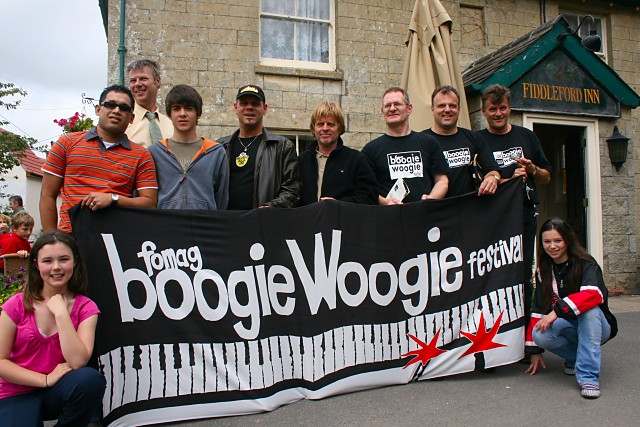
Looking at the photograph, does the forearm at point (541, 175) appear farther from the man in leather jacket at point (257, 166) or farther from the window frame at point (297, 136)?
the window frame at point (297, 136)

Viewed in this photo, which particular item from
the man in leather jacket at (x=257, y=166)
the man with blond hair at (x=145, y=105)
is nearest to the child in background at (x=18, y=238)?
the man with blond hair at (x=145, y=105)

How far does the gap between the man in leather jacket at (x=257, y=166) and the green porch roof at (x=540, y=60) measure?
4.23 meters

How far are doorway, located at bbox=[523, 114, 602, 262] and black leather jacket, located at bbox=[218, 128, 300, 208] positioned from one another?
187 inches

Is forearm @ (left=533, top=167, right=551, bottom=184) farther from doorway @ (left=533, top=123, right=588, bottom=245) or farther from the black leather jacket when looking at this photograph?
doorway @ (left=533, top=123, right=588, bottom=245)

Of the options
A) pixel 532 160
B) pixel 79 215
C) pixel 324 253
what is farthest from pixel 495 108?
pixel 79 215

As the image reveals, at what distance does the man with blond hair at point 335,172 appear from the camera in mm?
3656

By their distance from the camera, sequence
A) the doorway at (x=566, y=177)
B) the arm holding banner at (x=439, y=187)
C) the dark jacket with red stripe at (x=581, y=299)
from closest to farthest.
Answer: the dark jacket with red stripe at (x=581, y=299) → the arm holding banner at (x=439, y=187) → the doorway at (x=566, y=177)

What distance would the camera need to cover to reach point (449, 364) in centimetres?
368

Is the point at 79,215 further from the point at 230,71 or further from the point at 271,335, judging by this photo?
the point at 230,71

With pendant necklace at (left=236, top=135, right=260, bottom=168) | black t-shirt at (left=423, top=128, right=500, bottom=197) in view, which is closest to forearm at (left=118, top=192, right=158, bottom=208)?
pendant necklace at (left=236, top=135, right=260, bottom=168)

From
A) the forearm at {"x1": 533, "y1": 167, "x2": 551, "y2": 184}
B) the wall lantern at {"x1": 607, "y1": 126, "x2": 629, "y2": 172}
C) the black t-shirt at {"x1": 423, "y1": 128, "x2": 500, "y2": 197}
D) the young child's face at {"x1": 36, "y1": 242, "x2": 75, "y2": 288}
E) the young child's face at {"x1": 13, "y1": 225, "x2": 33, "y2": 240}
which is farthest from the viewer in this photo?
the wall lantern at {"x1": 607, "y1": 126, "x2": 629, "y2": 172}

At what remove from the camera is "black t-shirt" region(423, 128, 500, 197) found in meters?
4.14

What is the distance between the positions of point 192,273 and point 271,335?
0.64 m

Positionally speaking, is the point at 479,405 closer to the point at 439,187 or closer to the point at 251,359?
the point at 251,359
